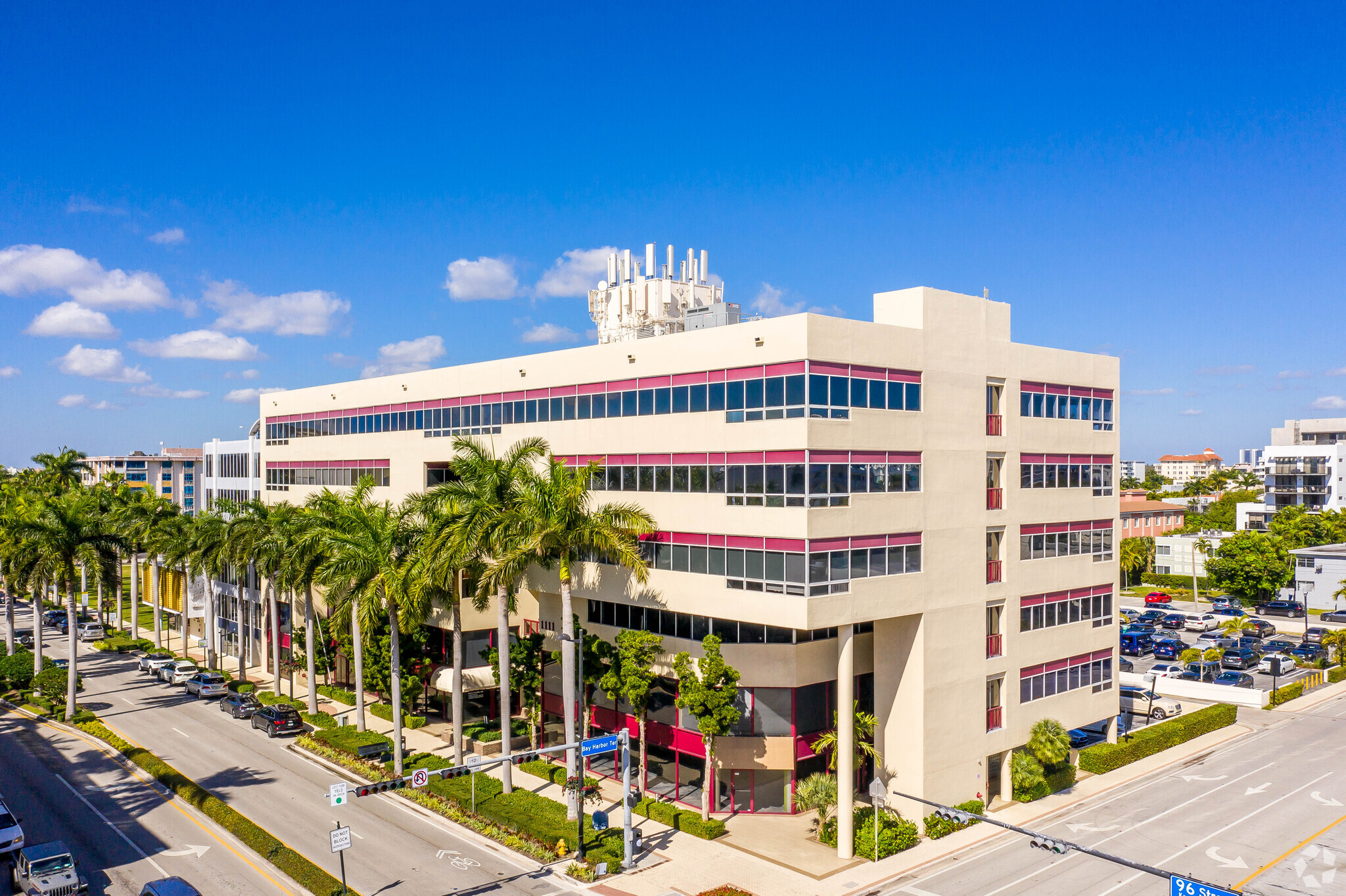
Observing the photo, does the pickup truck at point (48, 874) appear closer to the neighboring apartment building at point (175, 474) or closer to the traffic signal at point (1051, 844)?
the traffic signal at point (1051, 844)

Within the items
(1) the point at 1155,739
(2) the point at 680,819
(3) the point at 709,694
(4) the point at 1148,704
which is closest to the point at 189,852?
(2) the point at 680,819

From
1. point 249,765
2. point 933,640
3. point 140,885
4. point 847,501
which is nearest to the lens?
point 140,885

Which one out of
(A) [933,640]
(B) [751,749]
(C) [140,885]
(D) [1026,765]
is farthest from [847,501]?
(C) [140,885]

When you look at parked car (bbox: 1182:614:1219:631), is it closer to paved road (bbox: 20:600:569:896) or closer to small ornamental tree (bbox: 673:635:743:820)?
small ornamental tree (bbox: 673:635:743:820)

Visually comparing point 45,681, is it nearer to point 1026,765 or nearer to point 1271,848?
point 1026,765

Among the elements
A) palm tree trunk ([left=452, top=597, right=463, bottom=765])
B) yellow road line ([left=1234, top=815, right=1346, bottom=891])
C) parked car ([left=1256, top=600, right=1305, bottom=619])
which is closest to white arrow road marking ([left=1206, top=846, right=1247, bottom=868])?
yellow road line ([left=1234, top=815, right=1346, bottom=891])
